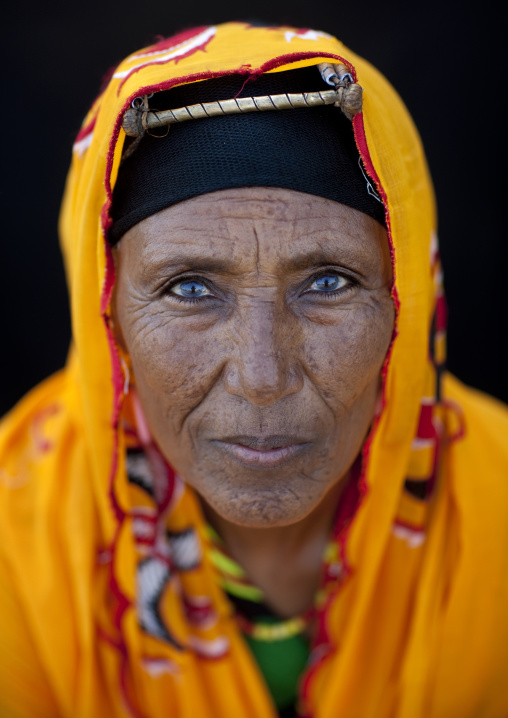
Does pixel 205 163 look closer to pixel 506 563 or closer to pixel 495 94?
pixel 506 563

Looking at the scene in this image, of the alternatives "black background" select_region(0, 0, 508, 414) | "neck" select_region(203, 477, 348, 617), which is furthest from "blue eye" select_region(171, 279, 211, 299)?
"black background" select_region(0, 0, 508, 414)

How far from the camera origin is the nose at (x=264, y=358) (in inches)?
50.5

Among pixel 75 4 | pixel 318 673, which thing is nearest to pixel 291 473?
pixel 318 673

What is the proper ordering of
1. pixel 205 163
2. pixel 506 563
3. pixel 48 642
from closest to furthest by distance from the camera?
pixel 205 163
pixel 48 642
pixel 506 563

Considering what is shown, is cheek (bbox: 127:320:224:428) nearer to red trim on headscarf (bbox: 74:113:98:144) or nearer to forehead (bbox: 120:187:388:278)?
forehead (bbox: 120:187:388:278)

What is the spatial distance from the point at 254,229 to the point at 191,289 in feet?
0.71

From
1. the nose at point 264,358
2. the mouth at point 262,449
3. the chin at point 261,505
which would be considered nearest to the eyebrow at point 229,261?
the nose at point 264,358

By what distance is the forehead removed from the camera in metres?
1.31

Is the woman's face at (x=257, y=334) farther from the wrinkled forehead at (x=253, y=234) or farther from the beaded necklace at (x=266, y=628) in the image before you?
the beaded necklace at (x=266, y=628)

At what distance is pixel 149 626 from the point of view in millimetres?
1746

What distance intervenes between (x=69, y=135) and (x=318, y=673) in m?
2.77

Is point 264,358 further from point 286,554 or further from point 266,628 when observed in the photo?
point 266,628

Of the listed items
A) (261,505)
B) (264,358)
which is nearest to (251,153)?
(264,358)

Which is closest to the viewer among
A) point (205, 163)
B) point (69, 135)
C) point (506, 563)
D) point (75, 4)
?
point (205, 163)
